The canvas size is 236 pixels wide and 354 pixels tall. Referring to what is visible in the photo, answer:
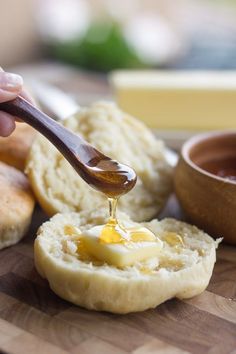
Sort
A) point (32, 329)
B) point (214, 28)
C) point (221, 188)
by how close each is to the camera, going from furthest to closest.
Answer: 1. point (214, 28)
2. point (221, 188)
3. point (32, 329)

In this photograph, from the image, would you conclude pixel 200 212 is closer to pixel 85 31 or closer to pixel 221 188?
pixel 221 188

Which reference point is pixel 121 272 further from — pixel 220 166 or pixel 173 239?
pixel 220 166

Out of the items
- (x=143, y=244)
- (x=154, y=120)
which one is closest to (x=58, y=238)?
(x=143, y=244)

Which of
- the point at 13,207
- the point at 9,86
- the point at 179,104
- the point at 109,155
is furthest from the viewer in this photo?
the point at 179,104

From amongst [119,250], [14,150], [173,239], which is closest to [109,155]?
[14,150]

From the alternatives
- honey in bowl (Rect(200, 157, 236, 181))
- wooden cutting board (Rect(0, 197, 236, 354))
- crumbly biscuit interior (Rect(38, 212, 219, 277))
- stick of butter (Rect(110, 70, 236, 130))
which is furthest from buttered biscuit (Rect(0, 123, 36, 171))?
stick of butter (Rect(110, 70, 236, 130))

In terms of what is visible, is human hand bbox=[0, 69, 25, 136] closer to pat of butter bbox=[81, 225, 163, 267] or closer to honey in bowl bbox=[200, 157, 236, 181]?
pat of butter bbox=[81, 225, 163, 267]

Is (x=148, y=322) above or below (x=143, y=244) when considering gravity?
below
